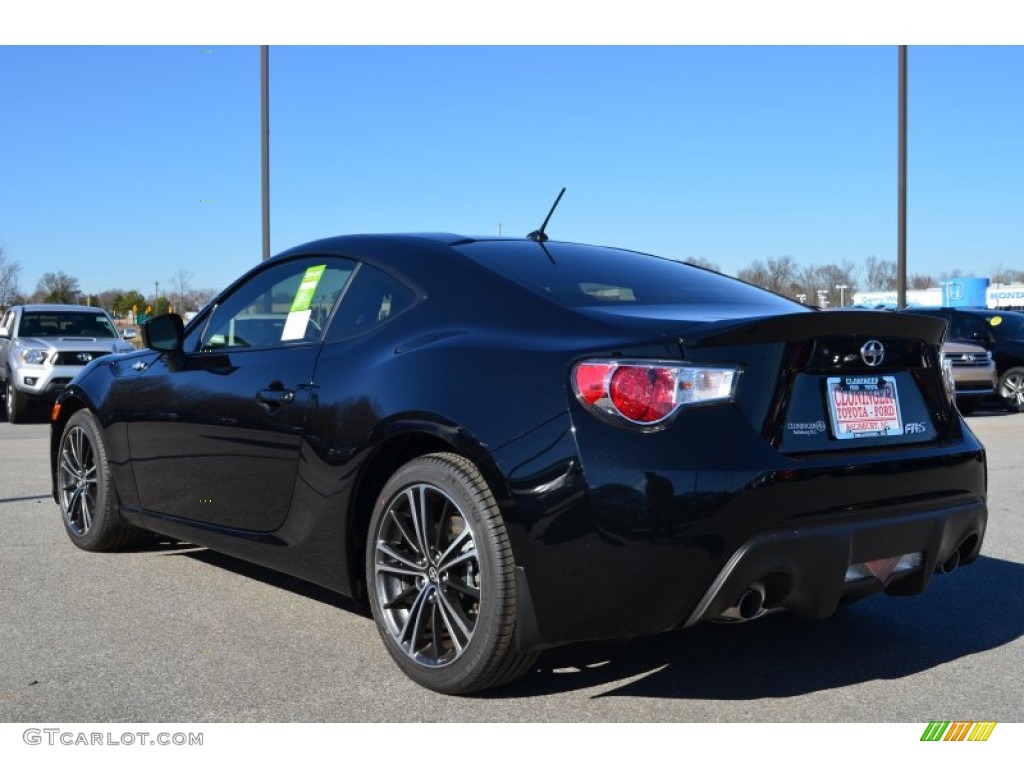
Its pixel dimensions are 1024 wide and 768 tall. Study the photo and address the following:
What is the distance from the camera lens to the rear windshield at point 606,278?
4.02 m

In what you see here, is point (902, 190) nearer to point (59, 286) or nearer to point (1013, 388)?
point (1013, 388)

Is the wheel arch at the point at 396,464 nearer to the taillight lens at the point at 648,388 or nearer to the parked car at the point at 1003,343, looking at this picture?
the taillight lens at the point at 648,388

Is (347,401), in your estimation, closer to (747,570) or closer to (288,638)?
(288,638)

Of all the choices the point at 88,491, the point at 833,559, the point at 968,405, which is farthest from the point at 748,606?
the point at 968,405

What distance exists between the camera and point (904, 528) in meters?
3.62

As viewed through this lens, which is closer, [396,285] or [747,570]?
[747,570]

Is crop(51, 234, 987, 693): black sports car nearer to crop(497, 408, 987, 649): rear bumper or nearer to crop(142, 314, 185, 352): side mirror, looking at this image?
crop(497, 408, 987, 649): rear bumper

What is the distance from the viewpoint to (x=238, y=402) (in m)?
4.66

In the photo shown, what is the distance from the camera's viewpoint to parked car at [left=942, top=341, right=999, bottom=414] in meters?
16.9

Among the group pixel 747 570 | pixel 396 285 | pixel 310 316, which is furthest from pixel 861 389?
pixel 310 316

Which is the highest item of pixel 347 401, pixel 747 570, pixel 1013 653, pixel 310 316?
pixel 310 316

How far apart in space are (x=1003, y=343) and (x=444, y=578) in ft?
53.7
